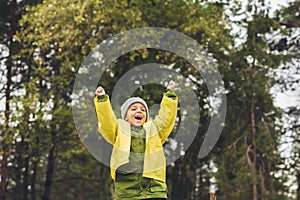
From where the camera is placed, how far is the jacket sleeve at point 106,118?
16.7ft

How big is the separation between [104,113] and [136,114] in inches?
12.9

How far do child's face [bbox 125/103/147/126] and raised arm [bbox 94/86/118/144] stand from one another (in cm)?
18

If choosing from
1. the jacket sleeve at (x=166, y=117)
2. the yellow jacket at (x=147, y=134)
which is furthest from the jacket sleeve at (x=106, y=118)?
the jacket sleeve at (x=166, y=117)

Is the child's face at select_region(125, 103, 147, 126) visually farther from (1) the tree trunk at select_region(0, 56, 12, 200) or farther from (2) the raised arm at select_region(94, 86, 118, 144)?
(1) the tree trunk at select_region(0, 56, 12, 200)

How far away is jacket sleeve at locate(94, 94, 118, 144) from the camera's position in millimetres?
5082

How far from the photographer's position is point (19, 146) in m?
17.8

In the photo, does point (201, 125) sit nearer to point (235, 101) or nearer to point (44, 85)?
point (235, 101)

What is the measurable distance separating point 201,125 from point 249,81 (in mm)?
2945

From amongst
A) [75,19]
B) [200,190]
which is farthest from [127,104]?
[200,190]

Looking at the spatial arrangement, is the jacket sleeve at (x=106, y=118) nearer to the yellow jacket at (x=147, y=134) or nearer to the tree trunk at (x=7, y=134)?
the yellow jacket at (x=147, y=134)

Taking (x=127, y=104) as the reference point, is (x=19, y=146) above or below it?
above

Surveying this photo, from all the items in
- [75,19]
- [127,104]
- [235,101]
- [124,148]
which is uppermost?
[75,19]

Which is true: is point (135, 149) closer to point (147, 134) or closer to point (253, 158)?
point (147, 134)

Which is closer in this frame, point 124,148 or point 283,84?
point 124,148
